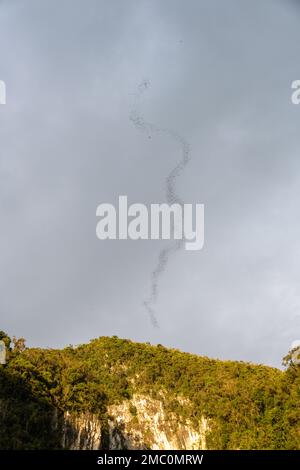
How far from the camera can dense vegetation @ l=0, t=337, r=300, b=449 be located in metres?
34.6

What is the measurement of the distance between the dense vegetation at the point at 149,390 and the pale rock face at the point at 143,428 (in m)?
0.66

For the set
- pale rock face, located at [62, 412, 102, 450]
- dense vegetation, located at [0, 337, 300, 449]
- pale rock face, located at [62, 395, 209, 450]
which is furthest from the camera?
pale rock face, located at [62, 395, 209, 450]

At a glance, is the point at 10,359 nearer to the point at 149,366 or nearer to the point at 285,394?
the point at 149,366

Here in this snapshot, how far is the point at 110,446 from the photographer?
39594mm

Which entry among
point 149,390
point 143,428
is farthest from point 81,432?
point 149,390

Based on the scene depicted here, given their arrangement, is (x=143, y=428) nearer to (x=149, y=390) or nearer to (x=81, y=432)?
(x=149, y=390)

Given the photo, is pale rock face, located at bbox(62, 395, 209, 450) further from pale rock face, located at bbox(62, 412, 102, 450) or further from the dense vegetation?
the dense vegetation

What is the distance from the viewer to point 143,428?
41406mm

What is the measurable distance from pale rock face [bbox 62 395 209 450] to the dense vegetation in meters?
0.66

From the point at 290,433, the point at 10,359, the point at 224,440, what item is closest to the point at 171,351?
the point at 224,440

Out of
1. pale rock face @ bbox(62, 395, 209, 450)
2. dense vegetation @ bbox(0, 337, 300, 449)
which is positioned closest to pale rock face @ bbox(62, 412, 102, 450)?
pale rock face @ bbox(62, 395, 209, 450)

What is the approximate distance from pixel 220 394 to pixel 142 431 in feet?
25.5

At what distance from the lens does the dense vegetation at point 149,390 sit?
1363 inches

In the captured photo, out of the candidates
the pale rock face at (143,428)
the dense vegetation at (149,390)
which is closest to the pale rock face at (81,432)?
the pale rock face at (143,428)
